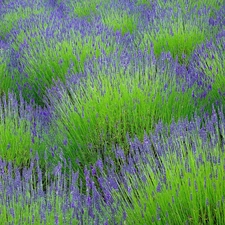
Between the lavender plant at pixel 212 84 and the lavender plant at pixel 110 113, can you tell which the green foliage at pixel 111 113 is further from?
the lavender plant at pixel 212 84

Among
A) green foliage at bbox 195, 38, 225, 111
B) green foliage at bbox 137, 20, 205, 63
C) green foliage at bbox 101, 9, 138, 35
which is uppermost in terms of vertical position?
green foliage at bbox 101, 9, 138, 35

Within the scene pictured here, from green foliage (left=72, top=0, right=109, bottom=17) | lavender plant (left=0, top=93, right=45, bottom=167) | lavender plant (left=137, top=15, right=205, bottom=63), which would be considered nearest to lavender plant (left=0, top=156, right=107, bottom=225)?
lavender plant (left=0, top=93, right=45, bottom=167)

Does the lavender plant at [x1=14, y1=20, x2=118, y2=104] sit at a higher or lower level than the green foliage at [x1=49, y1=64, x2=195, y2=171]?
higher

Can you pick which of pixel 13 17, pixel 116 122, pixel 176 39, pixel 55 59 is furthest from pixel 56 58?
pixel 13 17

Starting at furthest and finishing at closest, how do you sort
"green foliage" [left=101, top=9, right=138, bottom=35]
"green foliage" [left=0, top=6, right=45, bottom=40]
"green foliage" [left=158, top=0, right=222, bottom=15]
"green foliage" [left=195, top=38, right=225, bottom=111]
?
1. "green foliage" [left=0, top=6, right=45, bottom=40]
2. "green foliage" [left=158, top=0, right=222, bottom=15]
3. "green foliage" [left=101, top=9, right=138, bottom=35]
4. "green foliage" [left=195, top=38, right=225, bottom=111]

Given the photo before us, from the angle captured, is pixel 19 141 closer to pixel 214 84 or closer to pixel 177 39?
pixel 214 84

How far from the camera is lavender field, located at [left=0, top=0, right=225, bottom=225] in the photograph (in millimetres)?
1663

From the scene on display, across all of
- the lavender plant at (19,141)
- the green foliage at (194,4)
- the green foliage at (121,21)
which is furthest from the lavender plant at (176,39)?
the lavender plant at (19,141)

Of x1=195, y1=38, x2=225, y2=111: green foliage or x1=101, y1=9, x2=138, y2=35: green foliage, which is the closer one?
x1=195, y1=38, x2=225, y2=111: green foliage

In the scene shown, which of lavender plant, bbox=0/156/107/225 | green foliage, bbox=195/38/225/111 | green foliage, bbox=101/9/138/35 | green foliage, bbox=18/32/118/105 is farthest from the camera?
green foliage, bbox=101/9/138/35

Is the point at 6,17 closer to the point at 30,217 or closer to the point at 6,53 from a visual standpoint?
the point at 6,53

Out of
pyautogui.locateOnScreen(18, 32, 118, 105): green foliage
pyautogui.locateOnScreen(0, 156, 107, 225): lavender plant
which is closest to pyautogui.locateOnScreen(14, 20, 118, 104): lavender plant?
pyautogui.locateOnScreen(18, 32, 118, 105): green foliage

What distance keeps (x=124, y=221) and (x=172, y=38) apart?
2.78 m

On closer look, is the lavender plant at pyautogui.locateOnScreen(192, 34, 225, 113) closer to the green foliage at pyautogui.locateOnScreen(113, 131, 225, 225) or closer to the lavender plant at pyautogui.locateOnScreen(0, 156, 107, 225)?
the green foliage at pyautogui.locateOnScreen(113, 131, 225, 225)
